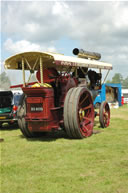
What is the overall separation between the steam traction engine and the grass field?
1.31 ft

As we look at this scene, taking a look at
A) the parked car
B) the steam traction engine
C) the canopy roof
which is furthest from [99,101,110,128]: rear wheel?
the parked car

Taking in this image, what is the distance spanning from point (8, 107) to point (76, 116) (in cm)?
432

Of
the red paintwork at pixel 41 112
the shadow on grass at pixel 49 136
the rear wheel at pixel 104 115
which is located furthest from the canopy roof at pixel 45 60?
the shadow on grass at pixel 49 136

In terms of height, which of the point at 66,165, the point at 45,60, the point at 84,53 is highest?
the point at 84,53

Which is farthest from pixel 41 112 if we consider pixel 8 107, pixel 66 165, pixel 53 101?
pixel 8 107

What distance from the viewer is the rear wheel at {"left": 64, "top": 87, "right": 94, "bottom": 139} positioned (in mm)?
5812

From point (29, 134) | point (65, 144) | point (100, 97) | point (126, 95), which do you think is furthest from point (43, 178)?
point (126, 95)

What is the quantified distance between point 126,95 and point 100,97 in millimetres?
13744

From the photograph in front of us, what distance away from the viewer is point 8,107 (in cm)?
938

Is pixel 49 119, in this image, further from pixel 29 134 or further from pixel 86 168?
pixel 86 168

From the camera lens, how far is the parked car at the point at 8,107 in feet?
28.4

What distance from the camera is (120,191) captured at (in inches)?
120

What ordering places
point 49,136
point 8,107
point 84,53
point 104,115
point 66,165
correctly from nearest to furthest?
point 66,165, point 49,136, point 104,115, point 84,53, point 8,107

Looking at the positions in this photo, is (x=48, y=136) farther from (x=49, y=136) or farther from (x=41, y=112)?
(x=41, y=112)
